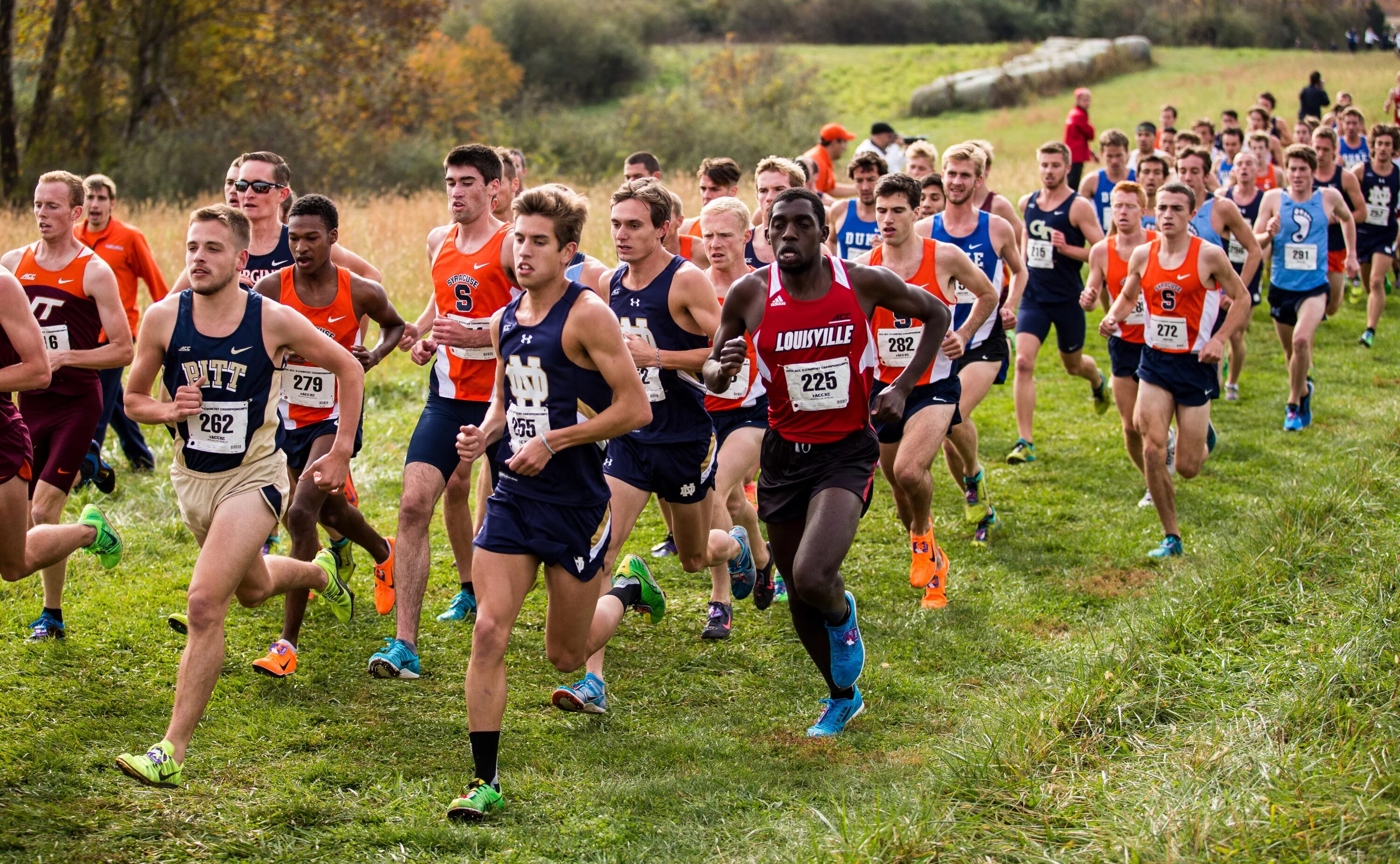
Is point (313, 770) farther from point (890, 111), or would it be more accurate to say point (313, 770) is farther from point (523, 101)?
point (890, 111)

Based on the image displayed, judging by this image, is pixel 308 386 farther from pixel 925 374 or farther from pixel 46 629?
pixel 925 374

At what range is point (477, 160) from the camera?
650 cm

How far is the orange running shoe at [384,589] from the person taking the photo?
6.89 m

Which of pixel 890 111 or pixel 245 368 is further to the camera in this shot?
pixel 890 111

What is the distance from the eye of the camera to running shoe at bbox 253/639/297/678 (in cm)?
596

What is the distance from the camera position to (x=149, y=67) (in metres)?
27.4

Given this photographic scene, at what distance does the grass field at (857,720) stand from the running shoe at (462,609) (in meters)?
0.09

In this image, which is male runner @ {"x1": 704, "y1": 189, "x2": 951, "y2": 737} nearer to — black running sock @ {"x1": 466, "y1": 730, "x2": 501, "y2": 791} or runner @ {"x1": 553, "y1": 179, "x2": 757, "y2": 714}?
runner @ {"x1": 553, "y1": 179, "x2": 757, "y2": 714}

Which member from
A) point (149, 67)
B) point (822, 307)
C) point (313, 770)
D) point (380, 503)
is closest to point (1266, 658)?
point (822, 307)

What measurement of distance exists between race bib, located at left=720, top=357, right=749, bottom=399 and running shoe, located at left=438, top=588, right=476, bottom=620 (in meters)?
1.81

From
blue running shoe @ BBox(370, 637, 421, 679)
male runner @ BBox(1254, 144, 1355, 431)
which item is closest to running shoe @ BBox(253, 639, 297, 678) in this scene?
blue running shoe @ BBox(370, 637, 421, 679)

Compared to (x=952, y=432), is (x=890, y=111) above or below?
above

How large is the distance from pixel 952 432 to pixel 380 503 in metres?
4.13

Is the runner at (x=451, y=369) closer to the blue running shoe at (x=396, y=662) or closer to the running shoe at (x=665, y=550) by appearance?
the blue running shoe at (x=396, y=662)
